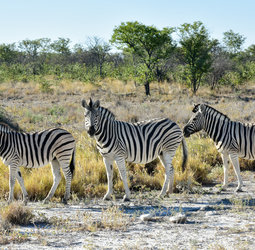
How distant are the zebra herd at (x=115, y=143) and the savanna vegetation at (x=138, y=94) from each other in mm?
653

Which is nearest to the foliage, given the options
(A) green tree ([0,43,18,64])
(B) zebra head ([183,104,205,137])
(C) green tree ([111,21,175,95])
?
(C) green tree ([111,21,175,95])

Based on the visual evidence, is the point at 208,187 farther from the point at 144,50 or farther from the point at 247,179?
the point at 144,50

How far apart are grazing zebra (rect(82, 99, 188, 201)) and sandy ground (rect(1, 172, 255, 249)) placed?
2.40 ft

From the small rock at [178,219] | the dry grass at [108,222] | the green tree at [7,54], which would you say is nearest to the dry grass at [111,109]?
the dry grass at [108,222]

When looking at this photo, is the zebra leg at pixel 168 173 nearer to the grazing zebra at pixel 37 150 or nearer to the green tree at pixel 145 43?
the grazing zebra at pixel 37 150

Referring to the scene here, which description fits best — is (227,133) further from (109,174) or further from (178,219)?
(178,219)

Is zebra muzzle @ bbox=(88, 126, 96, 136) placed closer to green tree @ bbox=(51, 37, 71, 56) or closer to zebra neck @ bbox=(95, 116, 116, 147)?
zebra neck @ bbox=(95, 116, 116, 147)

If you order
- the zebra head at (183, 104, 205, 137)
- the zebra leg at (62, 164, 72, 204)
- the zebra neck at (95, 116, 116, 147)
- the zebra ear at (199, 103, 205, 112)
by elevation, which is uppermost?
the zebra ear at (199, 103, 205, 112)

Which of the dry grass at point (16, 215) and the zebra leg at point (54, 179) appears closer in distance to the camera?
the dry grass at point (16, 215)

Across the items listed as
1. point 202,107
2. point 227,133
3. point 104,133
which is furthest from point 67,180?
point 227,133

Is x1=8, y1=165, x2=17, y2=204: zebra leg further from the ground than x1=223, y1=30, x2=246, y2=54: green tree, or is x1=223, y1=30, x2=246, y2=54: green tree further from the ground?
x1=223, y1=30, x2=246, y2=54: green tree

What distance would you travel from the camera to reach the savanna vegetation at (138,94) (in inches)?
350

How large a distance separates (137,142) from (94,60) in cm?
3741

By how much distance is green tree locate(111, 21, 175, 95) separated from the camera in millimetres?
27734
